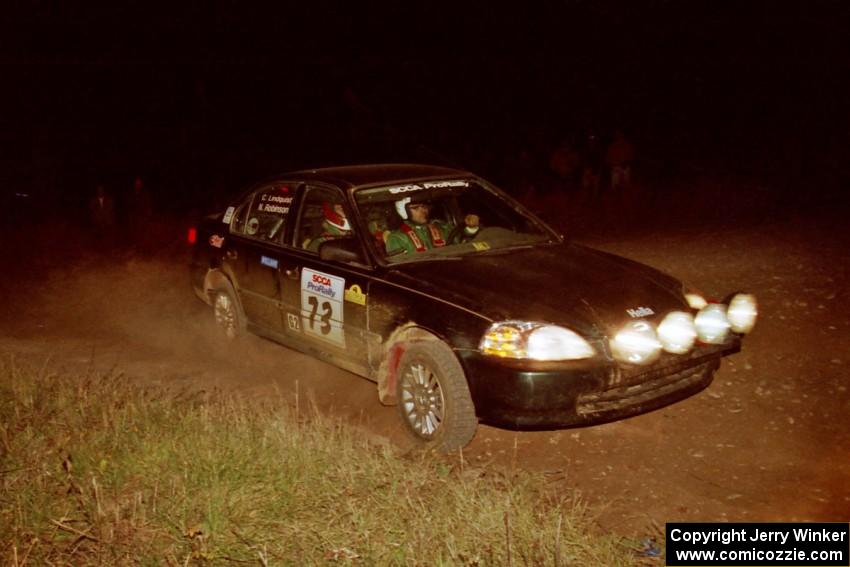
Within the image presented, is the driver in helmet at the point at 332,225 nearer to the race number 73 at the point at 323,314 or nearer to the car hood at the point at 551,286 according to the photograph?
the race number 73 at the point at 323,314

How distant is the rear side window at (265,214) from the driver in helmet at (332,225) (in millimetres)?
336

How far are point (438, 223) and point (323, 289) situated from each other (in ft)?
3.33

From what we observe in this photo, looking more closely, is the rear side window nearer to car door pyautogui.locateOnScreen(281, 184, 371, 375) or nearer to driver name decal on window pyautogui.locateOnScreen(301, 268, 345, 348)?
car door pyautogui.locateOnScreen(281, 184, 371, 375)

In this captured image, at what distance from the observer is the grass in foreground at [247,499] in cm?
374

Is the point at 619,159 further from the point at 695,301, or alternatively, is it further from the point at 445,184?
the point at 695,301

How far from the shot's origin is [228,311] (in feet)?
24.0

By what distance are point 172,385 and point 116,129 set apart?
37591 mm

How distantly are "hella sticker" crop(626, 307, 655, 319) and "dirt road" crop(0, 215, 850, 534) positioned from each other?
0.80 meters

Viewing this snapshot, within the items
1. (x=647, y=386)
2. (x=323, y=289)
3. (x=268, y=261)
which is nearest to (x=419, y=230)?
(x=323, y=289)

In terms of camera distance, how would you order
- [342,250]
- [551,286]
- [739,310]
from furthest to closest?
Result: 1. [342,250]
2. [739,310]
3. [551,286]

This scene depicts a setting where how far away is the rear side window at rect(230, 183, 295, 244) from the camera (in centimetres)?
662

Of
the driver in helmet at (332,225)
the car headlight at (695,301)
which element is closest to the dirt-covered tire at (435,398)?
the driver in helmet at (332,225)

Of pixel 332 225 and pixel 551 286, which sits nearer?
pixel 551 286

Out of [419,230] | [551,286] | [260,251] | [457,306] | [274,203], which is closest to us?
[457,306]
